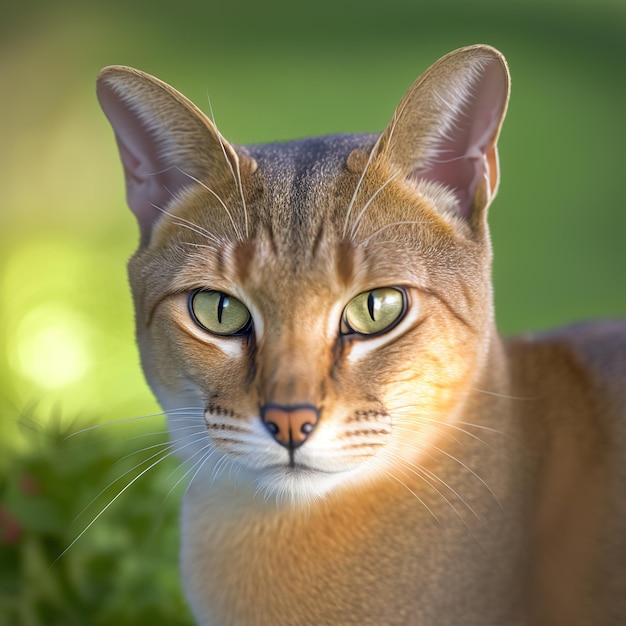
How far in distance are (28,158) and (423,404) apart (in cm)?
187

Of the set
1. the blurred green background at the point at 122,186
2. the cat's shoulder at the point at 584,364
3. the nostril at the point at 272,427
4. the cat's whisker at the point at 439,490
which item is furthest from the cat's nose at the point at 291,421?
the blurred green background at the point at 122,186

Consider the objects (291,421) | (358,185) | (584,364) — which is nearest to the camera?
(291,421)

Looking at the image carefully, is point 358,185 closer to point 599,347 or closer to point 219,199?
point 219,199

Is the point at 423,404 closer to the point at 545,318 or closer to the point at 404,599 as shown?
the point at 404,599

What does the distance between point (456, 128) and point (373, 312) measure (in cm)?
28

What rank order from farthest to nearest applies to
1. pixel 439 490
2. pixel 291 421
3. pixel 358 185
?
pixel 439 490
pixel 358 185
pixel 291 421

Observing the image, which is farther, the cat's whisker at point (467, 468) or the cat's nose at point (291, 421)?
the cat's whisker at point (467, 468)

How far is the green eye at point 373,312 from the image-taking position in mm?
1108

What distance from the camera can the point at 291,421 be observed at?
1.02m

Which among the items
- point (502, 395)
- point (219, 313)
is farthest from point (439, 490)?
Answer: point (219, 313)

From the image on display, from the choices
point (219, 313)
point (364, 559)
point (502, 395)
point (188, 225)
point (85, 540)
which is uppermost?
point (188, 225)

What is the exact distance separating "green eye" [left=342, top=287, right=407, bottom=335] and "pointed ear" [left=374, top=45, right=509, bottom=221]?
0.61 feet

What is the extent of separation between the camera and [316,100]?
2.37m

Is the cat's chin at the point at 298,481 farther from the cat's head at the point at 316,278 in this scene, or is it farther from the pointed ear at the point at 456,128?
the pointed ear at the point at 456,128
